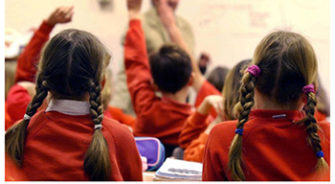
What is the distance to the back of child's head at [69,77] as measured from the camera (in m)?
0.96

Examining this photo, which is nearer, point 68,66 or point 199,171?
point 68,66

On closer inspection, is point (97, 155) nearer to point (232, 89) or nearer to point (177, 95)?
point (232, 89)

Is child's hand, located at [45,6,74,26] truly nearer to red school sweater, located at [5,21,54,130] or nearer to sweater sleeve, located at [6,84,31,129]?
red school sweater, located at [5,21,54,130]

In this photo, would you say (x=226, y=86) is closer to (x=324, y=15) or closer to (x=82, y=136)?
(x=82, y=136)

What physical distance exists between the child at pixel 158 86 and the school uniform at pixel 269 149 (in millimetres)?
706

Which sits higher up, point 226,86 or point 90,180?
point 226,86

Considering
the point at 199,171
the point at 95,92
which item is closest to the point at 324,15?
the point at 199,171

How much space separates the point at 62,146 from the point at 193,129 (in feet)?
2.20

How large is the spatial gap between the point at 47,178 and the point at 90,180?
0.29 feet

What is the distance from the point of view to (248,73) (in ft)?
3.20

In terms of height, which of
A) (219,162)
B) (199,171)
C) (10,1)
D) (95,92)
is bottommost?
(199,171)

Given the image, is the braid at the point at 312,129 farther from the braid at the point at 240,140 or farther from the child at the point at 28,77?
the child at the point at 28,77

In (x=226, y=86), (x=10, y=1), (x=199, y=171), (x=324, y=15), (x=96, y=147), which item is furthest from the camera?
(x=324, y=15)

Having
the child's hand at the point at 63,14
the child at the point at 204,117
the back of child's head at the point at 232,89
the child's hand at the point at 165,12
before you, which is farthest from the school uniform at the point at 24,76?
the child's hand at the point at 165,12
